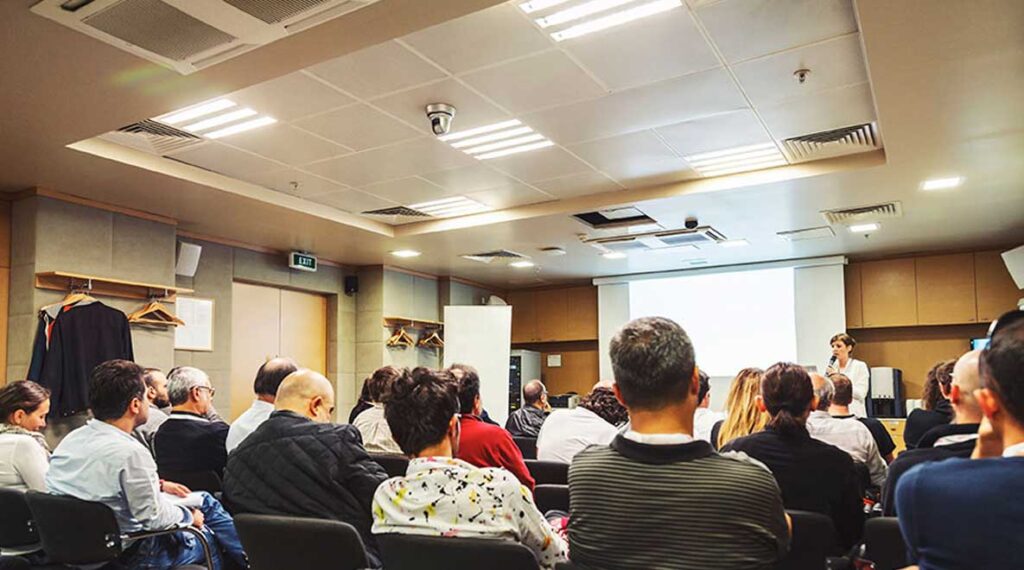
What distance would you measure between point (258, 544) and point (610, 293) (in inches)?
331

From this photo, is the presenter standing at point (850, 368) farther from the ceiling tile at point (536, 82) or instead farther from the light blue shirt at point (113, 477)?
the light blue shirt at point (113, 477)

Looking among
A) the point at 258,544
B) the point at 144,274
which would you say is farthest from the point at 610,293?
the point at 258,544

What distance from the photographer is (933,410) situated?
158 inches

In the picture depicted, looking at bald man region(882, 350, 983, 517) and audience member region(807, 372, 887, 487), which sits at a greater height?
bald man region(882, 350, 983, 517)

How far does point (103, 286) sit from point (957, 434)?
5617 millimetres

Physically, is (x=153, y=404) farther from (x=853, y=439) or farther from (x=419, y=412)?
(x=853, y=439)

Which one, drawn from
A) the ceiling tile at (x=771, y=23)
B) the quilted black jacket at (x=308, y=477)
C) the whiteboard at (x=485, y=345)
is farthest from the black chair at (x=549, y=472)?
the whiteboard at (x=485, y=345)

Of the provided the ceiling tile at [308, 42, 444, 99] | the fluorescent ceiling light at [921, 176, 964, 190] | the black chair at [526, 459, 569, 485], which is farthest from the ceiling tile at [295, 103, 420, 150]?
the fluorescent ceiling light at [921, 176, 964, 190]

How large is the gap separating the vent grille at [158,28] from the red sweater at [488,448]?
1.90m

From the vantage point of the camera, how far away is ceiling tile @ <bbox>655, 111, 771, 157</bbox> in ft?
14.6

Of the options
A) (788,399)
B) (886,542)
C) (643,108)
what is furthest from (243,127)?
(886,542)

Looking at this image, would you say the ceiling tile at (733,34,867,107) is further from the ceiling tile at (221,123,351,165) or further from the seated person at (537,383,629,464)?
the ceiling tile at (221,123,351,165)

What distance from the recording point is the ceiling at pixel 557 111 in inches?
126

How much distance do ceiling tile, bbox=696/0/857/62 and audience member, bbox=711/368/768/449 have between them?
5.03 feet
